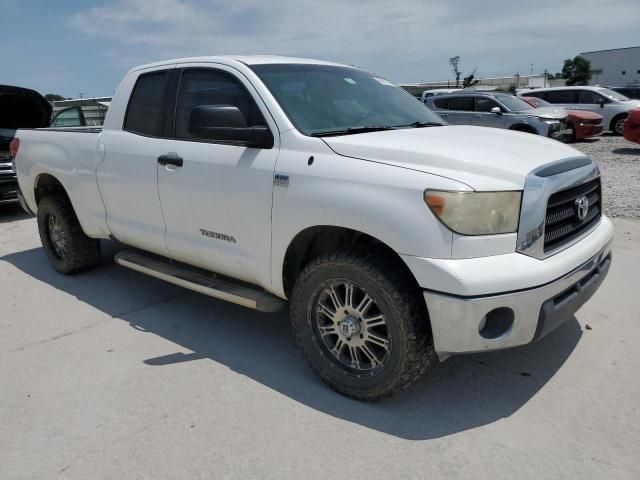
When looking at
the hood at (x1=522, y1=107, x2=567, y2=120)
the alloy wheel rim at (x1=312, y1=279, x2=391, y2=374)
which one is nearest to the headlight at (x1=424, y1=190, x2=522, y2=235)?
the alloy wheel rim at (x1=312, y1=279, x2=391, y2=374)

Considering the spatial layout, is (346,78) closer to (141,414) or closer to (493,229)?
(493,229)

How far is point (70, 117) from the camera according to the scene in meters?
9.91

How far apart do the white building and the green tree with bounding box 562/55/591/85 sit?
3.41 feet

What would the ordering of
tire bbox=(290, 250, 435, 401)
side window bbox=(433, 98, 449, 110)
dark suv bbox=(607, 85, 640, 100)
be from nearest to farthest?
tire bbox=(290, 250, 435, 401), side window bbox=(433, 98, 449, 110), dark suv bbox=(607, 85, 640, 100)

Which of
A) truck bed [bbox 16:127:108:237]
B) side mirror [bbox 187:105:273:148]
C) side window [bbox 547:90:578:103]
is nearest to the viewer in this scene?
side mirror [bbox 187:105:273:148]

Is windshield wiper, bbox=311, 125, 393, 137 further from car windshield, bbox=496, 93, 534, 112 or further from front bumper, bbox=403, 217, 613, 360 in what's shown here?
car windshield, bbox=496, 93, 534, 112

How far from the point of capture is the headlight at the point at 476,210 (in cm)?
260

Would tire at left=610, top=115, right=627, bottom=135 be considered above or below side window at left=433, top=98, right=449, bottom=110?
below

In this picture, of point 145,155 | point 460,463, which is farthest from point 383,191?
point 145,155

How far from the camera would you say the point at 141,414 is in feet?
10.0

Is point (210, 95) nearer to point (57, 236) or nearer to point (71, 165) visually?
point (71, 165)

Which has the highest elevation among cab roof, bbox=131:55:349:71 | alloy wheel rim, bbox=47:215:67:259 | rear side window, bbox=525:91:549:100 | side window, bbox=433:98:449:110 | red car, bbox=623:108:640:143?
cab roof, bbox=131:55:349:71

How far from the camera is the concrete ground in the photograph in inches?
102

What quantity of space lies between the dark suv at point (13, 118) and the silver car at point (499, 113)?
9.07m
